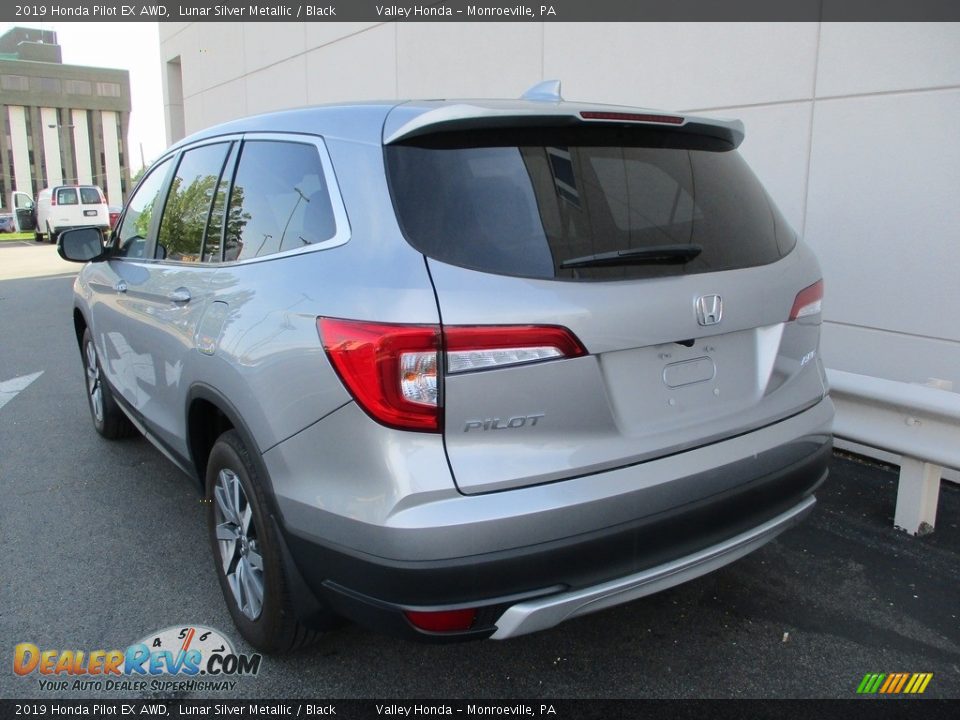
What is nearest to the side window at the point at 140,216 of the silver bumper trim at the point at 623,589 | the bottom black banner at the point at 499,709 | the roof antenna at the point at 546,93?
the roof antenna at the point at 546,93

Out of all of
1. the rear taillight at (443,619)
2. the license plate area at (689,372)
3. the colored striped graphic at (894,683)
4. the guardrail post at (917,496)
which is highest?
the license plate area at (689,372)

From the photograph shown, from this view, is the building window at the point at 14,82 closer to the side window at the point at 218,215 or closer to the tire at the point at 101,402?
the tire at the point at 101,402

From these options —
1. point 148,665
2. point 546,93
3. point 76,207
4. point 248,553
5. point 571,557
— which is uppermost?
point 546,93

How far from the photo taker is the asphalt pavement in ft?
8.70

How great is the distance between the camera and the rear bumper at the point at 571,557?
6.50 feet

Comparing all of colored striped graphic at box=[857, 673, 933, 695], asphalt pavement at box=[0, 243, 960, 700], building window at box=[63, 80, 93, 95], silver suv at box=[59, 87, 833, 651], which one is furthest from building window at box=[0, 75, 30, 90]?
colored striped graphic at box=[857, 673, 933, 695]

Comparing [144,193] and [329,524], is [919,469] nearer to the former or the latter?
[329,524]

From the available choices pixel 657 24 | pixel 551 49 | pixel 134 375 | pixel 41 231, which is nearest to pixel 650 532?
pixel 134 375

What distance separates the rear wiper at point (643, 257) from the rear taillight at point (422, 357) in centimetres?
22

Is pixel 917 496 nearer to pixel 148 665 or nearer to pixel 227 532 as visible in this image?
pixel 227 532

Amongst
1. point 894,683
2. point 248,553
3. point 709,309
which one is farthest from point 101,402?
point 894,683

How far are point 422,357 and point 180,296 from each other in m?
1.55

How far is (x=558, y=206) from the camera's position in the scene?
2.16 metres

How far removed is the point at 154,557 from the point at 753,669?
258cm
